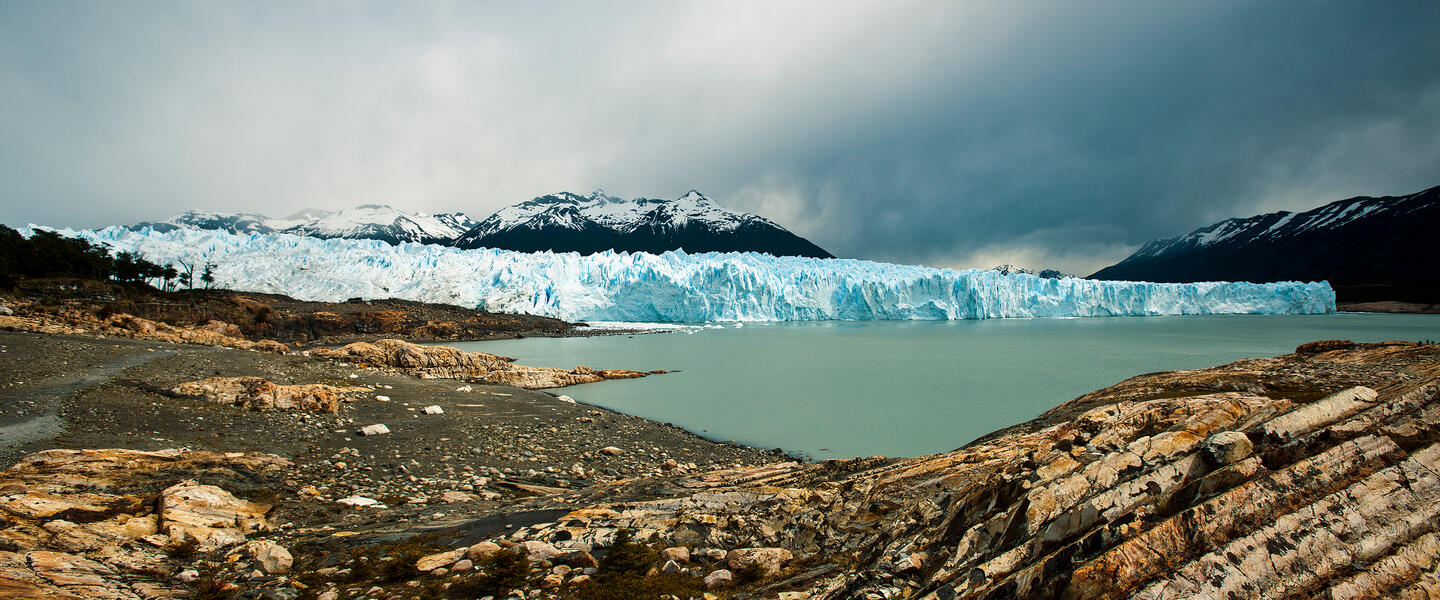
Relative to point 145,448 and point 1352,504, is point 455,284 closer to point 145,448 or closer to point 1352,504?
point 145,448

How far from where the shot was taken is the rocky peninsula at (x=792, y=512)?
7.32 feet

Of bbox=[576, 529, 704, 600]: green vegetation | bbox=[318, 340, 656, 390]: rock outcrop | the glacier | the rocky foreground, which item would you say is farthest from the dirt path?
the glacier

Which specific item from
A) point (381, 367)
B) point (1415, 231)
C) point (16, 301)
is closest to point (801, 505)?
point (381, 367)

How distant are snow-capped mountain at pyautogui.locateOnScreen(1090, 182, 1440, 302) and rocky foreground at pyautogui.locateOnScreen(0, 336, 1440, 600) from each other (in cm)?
12171

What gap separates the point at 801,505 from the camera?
4582 mm

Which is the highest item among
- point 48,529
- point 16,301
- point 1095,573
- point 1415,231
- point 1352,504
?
point 1415,231

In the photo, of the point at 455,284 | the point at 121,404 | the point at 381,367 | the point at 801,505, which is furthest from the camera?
the point at 455,284

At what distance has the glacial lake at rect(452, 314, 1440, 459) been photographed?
44.6ft

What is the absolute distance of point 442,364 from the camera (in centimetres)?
2045

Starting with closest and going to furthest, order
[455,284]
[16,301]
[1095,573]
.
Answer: [1095,573]
[16,301]
[455,284]

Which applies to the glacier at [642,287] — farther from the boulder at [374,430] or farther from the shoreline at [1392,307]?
the boulder at [374,430]

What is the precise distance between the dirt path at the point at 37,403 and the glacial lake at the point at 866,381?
10453mm

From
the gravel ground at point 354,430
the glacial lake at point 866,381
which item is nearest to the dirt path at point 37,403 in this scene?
the gravel ground at point 354,430

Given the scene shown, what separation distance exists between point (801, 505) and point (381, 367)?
1885cm
